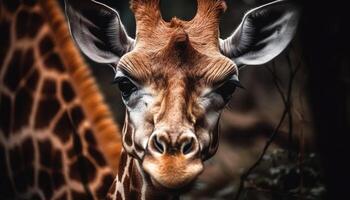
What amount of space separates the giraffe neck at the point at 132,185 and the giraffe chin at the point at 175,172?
49cm

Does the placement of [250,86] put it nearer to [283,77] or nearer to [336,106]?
[283,77]

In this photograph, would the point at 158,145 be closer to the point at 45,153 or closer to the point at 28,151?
the point at 45,153

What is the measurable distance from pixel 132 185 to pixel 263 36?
144cm

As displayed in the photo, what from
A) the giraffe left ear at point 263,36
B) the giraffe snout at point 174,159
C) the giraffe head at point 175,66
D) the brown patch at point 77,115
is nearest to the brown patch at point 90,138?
the brown patch at point 77,115

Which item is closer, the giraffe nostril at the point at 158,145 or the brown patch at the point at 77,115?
the giraffe nostril at the point at 158,145

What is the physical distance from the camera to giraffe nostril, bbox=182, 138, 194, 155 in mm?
3477

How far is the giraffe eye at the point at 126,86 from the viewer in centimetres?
400

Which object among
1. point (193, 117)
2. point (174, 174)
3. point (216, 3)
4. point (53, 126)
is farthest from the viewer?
point (53, 126)

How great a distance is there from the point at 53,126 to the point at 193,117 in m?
2.08

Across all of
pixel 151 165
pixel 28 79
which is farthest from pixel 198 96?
pixel 28 79

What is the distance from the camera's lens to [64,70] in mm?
5605

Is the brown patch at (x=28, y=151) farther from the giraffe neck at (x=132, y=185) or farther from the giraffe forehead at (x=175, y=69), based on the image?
the giraffe forehead at (x=175, y=69)

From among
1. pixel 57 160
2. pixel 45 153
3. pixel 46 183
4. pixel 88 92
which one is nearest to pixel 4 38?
pixel 88 92

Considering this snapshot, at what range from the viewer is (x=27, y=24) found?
5.91 m
